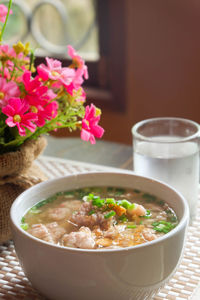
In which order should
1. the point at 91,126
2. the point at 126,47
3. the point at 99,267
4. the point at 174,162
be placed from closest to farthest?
the point at 99,267, the point at 91,126, the point at 174,162, the point at 126,47

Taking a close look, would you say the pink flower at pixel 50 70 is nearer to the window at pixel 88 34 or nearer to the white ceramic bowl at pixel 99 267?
the white ceramic bowl at pixel 99 267

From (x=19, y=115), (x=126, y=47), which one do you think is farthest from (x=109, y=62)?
(x=19, y=115)

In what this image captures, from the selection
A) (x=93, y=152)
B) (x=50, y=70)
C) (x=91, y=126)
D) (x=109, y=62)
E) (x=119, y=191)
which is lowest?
(x=109, y=62)

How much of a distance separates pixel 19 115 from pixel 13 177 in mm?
187

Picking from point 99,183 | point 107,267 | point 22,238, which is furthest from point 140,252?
point 99,183

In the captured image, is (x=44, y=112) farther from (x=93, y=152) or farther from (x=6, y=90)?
(x=93, y=152)

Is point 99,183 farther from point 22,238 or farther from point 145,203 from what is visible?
point 22,238

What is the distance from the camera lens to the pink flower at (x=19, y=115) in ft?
3.32

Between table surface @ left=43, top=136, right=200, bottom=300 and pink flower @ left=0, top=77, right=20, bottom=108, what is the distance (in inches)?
25.4

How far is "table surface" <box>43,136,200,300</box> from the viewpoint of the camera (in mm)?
1700

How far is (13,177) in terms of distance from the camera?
1144mm

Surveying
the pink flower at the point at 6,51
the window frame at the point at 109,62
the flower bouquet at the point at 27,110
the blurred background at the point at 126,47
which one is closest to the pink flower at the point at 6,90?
the flower bouquet at the point at 27,110

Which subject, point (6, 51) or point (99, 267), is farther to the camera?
point (6, 51)

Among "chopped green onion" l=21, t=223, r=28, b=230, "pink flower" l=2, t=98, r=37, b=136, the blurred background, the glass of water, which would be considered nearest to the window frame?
Result: the blurred background
